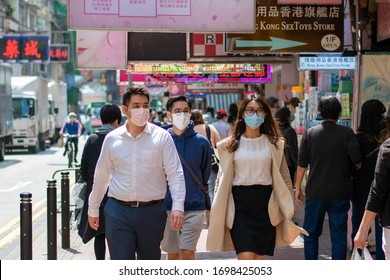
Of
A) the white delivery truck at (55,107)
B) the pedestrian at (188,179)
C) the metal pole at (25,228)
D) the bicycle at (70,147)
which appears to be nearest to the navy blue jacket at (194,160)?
the pedestrian at (188,179)

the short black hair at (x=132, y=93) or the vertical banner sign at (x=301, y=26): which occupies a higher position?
the vertical banner sign at (x=301, y=26)

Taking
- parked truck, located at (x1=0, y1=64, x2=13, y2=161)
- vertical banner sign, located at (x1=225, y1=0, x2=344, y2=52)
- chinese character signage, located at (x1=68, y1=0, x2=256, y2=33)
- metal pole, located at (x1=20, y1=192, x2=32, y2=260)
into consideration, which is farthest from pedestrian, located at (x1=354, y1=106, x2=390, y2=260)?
parked truck, located at (x1=0, y1=64, x2=13, y2=161)

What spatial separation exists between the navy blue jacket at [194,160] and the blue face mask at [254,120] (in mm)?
972

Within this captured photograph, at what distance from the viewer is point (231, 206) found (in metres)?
6.61

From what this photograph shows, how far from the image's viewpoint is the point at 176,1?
8078 mm

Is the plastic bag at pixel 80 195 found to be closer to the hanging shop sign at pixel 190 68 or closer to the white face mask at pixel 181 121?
the white face mask at pixel 181 121

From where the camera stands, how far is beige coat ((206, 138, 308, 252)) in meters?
6.56

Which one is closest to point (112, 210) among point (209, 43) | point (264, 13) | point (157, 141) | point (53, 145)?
point (157, 141)

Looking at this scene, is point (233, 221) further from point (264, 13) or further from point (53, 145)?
point (53, 145)

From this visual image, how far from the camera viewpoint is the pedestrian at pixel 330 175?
26.1ft

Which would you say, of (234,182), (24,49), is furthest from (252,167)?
(24,49)

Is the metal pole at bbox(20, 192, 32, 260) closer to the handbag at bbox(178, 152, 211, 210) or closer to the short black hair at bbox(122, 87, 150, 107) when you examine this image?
the handbag at bbox(178, 152, 211, 210)

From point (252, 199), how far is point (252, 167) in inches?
9.9
